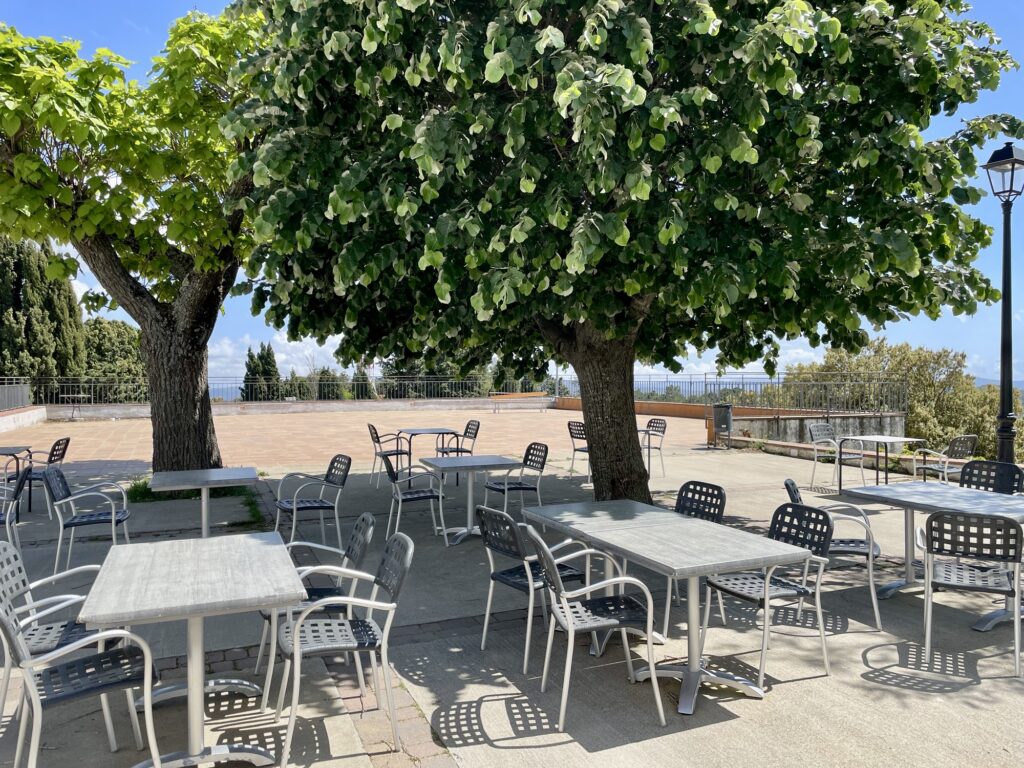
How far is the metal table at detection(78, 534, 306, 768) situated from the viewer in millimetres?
2787

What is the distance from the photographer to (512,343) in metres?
9.19

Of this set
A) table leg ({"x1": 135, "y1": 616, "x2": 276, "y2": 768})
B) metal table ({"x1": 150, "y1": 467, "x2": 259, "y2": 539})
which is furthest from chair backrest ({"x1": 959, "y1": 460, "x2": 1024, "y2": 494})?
metal table ({"x1": 150, "y1": 467, "x2": 259, "y2": 539})

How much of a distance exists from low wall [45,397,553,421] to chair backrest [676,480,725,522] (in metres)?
25.3

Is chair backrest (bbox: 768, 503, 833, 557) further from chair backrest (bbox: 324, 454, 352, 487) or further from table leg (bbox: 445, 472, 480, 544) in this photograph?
chair backrest (bbox: 324, 454, 352, 487)

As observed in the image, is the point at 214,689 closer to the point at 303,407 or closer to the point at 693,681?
the point at 693,681

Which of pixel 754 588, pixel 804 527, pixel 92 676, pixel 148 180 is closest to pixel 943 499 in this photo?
pixel 804 527

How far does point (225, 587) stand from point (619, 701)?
1976 mm

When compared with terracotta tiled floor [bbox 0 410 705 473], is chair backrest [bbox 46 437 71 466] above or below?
above

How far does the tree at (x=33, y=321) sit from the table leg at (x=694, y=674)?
29.4 metres

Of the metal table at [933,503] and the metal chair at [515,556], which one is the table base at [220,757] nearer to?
the metal chair at [515,556]

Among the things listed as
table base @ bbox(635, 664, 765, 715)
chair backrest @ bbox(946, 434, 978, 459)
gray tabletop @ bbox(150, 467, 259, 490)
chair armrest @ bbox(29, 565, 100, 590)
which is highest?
chair backrest @ bbox(946, 434, 978, 459)

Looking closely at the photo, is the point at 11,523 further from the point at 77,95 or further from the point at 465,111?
the point at 465,111

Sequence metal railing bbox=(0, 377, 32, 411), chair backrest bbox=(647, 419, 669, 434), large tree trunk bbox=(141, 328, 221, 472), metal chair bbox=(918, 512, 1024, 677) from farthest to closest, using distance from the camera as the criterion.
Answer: metal railing bbox=(0, 377, 32, 411) → chair backrest bbox=(647, 419, 669, 434) → large tree trunk bbox=(141, 328, 221, 472) → metal chair bbox=(918, 512, 1024, 677)

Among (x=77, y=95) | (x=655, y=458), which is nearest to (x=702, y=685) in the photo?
(x=77, y=95)
